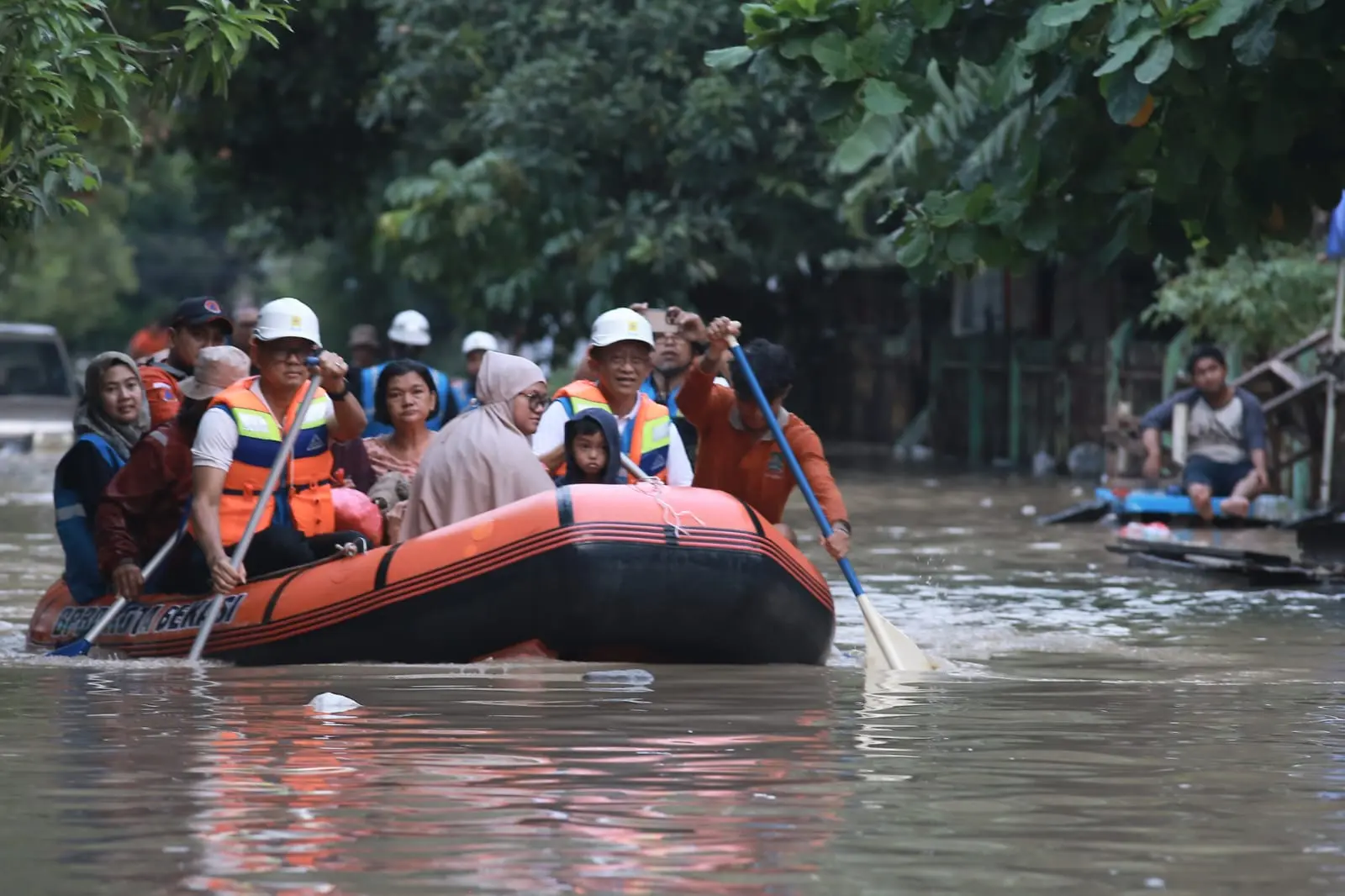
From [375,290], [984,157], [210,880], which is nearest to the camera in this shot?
[210,880]

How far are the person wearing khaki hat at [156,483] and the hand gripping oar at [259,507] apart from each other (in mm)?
414

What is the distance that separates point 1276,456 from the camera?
22031 mm

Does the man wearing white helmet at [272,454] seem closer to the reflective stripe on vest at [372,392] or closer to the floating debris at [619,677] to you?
the floating debris at [619,677]

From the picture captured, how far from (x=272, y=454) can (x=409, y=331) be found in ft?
21.0

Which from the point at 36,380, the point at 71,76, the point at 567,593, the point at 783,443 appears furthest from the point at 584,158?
the point at 71,76

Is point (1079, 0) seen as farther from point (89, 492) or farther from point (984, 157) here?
point (89, 492)

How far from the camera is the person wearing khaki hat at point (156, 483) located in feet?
40.9

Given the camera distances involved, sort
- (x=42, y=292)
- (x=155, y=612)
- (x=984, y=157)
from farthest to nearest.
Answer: (x=42, y=292) → (x=984, y=157) → (x=155, y=612)

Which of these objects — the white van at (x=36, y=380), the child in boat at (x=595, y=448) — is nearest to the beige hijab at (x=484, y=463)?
the child in boat at (x=595, y=448)

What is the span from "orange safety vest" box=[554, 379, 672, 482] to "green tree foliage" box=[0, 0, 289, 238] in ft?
6.68

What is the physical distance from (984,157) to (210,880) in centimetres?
903

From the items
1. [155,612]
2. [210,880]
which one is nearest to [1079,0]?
[155,612]

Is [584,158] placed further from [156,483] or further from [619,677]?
[619,677]

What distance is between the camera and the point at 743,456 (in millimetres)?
13125
